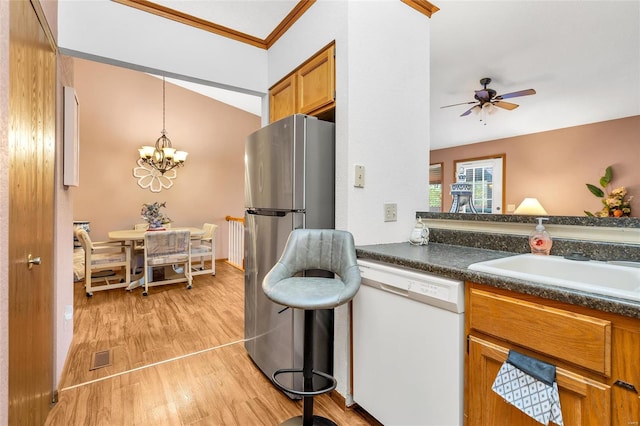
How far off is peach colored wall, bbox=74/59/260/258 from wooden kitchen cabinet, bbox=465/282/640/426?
5557 mm

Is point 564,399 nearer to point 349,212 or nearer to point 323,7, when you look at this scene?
point 349,212

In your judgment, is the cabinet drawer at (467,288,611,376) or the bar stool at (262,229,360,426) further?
the bar stool at (262,229,360,426)

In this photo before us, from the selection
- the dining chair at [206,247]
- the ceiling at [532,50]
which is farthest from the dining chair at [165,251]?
the ceiling at [532,50]

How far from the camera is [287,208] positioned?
71.2 inches

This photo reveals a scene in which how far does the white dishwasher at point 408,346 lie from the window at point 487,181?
190 inches

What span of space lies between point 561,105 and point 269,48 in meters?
4.18

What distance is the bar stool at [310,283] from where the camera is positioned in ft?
4.34

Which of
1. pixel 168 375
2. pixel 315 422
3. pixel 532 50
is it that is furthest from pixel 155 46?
pixel 532 50

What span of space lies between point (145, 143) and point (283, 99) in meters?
4.04

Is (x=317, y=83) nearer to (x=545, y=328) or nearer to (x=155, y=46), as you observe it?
(x=155, y=46)

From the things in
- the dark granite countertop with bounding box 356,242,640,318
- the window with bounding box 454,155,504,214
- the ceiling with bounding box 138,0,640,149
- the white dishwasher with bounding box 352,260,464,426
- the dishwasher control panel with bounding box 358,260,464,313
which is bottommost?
the white dishwasher with bounding box 352,260,464,426

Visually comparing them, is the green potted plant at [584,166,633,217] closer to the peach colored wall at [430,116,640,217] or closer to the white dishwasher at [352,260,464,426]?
the peach colored wall at [430,116,640,217]

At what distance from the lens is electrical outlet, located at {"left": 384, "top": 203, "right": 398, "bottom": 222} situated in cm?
192

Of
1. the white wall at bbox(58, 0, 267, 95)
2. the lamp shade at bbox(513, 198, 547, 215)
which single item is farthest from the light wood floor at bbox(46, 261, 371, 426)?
the lamp shade at bbox(513, 198, 547, 215)
